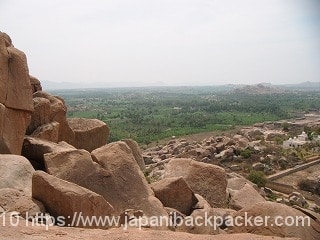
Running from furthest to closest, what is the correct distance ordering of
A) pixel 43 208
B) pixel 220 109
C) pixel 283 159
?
pixel 220 109
pixel 283 159
pixel 43 208

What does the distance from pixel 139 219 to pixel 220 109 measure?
114 metres

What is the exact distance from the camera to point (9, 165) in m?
7.61

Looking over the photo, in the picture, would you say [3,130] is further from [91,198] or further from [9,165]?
[91,198]

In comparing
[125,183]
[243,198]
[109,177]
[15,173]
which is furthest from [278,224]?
[15,173]

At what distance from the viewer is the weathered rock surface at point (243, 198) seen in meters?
10.8

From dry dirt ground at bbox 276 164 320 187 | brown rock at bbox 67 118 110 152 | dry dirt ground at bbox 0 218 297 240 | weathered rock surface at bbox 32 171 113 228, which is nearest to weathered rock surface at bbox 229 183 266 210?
dry dirt ground at bbox 0 218 297 240

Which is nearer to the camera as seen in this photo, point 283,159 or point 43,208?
point 43,208

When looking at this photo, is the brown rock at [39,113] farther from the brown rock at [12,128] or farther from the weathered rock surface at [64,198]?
the weathered rock surface at [64,198]

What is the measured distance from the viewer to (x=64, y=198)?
6.76m

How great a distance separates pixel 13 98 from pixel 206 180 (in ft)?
20.4

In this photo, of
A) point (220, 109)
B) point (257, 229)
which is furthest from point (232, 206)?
point (220, 109)

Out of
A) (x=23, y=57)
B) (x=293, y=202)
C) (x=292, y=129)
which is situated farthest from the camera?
(x=292, y=129)

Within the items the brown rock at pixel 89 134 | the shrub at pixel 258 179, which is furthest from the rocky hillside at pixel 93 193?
the shrub at pixel 258 179

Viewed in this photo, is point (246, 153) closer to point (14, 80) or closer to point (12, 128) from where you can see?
point (14, 80)
